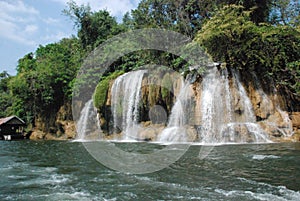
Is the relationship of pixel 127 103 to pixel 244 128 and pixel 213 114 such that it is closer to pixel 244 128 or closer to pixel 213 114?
pixel 213 114

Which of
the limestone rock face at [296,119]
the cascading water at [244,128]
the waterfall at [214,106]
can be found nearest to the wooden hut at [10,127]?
the waterfall at [214,106]

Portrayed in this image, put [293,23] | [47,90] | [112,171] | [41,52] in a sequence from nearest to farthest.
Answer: [112,171]
[293,23]
[47,90]
[41,52]

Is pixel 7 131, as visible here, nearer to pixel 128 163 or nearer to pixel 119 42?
pixel 119 42

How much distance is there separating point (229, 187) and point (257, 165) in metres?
2.37

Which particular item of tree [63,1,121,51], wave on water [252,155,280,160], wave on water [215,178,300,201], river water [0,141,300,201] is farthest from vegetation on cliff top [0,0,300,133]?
wave on water [215,178,300,201]

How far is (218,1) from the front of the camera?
19.7 metres

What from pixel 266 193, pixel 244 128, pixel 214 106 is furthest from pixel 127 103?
pixel 266 193

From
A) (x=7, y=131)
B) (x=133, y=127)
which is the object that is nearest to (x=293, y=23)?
(x=133, y=127)

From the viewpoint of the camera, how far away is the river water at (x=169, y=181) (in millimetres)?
4918

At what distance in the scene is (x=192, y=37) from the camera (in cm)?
2269

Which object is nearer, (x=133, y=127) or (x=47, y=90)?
(x=133, y=127)

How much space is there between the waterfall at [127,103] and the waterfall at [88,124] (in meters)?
1.81

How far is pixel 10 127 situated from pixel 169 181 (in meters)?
24.6

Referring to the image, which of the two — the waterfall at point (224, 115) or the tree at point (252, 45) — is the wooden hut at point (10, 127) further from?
the tree at point (252, 45)
